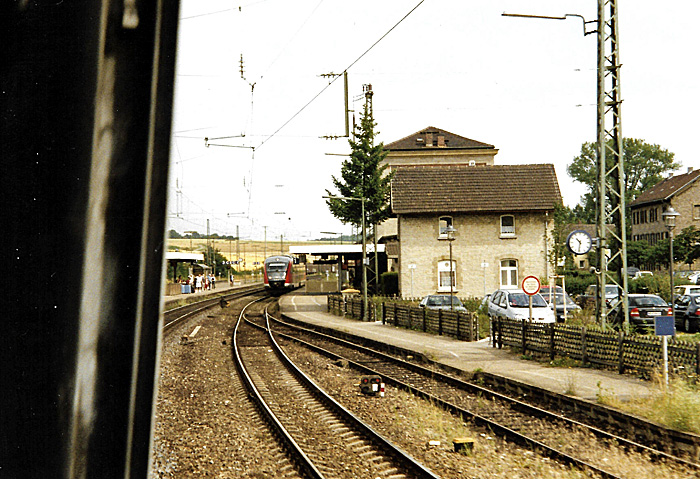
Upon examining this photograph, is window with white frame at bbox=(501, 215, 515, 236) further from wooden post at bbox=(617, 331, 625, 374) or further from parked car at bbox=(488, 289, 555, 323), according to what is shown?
wooden post at bbox=(617, 331, 625, 374)

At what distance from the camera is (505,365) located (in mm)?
16250

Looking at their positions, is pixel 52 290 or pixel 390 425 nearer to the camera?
pixel 52 290

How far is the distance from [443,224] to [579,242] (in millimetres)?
24333

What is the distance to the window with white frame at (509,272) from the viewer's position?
133ft

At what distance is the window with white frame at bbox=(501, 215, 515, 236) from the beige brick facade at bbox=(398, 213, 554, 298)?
25 cm

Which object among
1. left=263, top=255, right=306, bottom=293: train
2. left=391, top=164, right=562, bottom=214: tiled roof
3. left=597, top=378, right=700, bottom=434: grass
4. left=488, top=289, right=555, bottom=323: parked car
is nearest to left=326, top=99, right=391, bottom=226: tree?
left=391, top=164, right=562, bottom=214: tiled roof

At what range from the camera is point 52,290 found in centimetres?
110

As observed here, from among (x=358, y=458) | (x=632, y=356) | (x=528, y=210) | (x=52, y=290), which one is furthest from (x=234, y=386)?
(x=528, y=210)

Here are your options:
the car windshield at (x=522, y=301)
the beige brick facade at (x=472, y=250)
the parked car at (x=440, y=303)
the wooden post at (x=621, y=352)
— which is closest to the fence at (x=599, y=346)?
the wooden post at (x=621, y=352)

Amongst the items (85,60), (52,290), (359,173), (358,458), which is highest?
(359,173)

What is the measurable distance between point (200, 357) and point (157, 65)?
19274 millimetres

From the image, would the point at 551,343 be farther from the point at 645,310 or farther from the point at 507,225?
the point at 507,225

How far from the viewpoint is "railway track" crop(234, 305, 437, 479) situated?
7.94 m

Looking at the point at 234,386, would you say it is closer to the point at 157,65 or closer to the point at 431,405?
the point at 431,405
